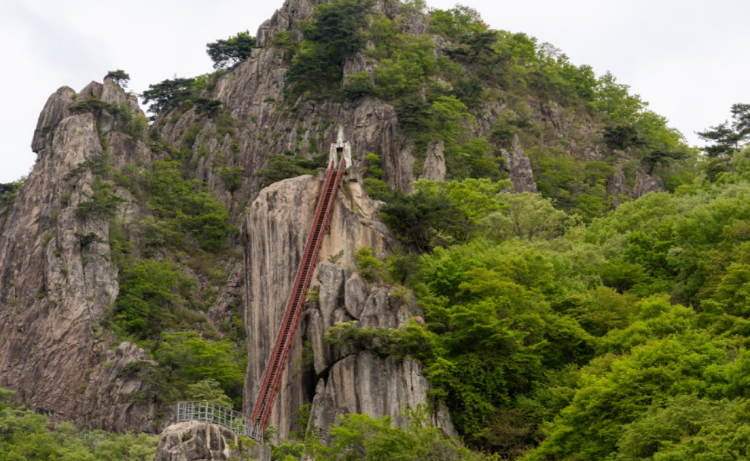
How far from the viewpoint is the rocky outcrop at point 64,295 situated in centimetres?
7388

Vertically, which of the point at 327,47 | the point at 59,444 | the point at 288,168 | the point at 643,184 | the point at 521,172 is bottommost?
the point at 59,444

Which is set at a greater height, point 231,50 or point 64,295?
point 231,50

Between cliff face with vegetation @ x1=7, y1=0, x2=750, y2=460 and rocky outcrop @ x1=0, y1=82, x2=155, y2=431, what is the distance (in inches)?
8.2

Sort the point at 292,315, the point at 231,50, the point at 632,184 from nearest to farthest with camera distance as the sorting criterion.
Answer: the point at 292,315 → the point at 632,184 → the point at 231,50

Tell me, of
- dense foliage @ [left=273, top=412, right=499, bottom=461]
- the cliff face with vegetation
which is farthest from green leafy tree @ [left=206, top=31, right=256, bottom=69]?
dense foliage @ [left=273, top=412, right=499, bottom=461]

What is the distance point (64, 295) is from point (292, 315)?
34.2 m

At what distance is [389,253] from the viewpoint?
54375 mm

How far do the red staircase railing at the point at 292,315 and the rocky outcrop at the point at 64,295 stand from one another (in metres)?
22.5

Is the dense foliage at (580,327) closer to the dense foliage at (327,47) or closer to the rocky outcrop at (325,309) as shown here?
the rocky outcrop at (325,309)

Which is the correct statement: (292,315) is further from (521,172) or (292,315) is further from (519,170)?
(519,170)

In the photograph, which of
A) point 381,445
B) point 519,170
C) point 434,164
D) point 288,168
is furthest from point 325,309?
point 519,170

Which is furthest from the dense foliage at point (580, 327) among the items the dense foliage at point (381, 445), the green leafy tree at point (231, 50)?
the green leafy tree at point (231, 50)

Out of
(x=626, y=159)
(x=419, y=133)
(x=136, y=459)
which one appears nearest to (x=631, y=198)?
(x=626, y=159)

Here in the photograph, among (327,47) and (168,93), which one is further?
(168,93)
